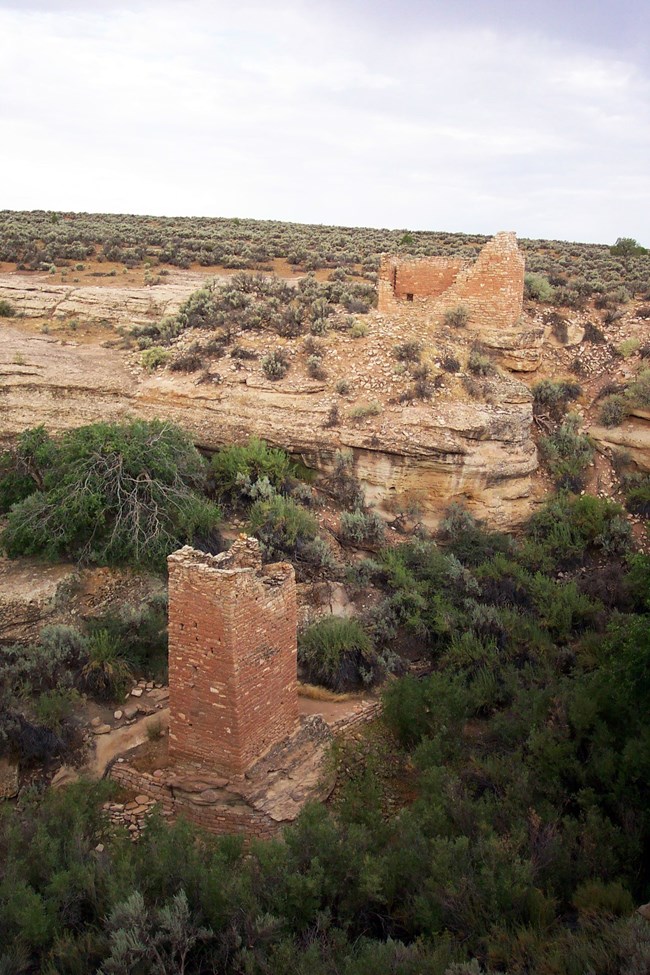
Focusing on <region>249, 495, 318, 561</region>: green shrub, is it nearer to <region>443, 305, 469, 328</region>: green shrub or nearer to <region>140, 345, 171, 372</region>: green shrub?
<region>140, 345, 171, 372</region>: green shrub

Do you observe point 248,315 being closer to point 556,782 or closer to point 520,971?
point 556,782

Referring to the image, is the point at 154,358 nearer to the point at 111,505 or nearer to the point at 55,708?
the point at 111,505

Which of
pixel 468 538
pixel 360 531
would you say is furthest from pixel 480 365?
pixel 360 531

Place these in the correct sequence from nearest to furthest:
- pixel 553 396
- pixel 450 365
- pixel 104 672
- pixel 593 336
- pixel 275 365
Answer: pixel 104 672 → pixel 275 365 → pixel 450 365 → pixel 553 396 → pixel 593 336

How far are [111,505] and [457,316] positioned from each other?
9.13m

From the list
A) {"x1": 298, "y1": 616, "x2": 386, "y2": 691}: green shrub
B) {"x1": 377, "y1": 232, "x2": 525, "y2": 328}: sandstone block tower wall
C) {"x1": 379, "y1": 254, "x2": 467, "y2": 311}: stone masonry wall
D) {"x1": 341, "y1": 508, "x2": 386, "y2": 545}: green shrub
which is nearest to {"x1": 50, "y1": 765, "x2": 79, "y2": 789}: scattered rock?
{"x1": 298, "y1": 616, "x2": 386, "y2": 691}: green shrub

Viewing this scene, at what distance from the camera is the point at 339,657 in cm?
1009

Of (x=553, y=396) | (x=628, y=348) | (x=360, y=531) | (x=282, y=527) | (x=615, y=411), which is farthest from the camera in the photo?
(x=628, y=348)

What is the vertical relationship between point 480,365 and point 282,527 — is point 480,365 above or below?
above

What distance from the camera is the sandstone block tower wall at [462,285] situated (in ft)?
52.4

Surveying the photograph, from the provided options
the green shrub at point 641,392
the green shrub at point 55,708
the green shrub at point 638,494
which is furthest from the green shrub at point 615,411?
the green shrub at point 55,708

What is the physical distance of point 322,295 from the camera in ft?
61.4

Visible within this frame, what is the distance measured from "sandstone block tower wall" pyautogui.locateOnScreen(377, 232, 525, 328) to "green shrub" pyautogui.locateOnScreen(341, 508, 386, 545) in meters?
5.74

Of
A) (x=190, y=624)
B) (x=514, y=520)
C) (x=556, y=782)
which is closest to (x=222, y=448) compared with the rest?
(x=514, y=520)
